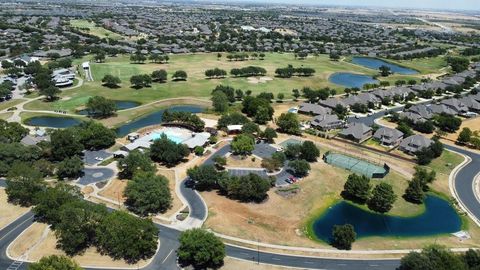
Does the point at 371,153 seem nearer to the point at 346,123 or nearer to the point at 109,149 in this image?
the point at 346,123

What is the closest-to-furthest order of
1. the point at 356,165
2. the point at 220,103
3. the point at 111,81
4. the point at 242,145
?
the point at 356,165 < the point at 242,145 < the point at 220,103 < the point at 111,81

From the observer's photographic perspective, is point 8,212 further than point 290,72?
No

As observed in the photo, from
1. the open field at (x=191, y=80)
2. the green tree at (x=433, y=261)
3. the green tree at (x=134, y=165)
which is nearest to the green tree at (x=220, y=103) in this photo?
the open field at (x=191, y=80)

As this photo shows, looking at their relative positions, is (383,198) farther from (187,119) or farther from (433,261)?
(187,119)

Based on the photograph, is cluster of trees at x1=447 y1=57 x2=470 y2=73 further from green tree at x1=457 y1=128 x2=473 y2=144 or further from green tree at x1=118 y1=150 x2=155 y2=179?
green tree at x1=118 y1=150 x2=155 y2=179

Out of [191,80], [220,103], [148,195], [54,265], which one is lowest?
[191,80]

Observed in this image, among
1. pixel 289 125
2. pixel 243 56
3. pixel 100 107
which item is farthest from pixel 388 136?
pixel 243 56
